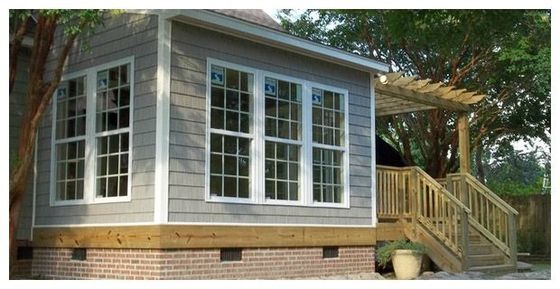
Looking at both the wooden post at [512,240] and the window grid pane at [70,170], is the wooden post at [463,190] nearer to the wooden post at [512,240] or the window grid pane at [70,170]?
the wooden post at [512,240]

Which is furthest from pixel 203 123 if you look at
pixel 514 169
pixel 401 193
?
pixel 514 169

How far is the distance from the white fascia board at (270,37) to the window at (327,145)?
0.53m

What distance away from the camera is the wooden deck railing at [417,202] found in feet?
34.7

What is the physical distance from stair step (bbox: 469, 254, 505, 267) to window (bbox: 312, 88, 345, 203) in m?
2.33

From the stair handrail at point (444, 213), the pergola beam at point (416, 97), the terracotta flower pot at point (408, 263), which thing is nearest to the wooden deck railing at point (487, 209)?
the stair handrail at point (444, 213)

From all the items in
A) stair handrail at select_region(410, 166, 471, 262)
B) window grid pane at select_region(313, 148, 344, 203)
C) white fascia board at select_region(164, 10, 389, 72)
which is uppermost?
white fascia board at select_region(164, 10, 389, 72)

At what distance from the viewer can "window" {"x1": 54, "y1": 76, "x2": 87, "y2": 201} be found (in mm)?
8727

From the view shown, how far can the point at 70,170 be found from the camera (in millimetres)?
8836

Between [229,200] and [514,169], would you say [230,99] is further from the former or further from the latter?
[514,169]

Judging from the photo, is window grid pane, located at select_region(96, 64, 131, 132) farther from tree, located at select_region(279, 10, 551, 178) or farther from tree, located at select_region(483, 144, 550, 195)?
tree, located at select_region(483, 144, 550, 195)

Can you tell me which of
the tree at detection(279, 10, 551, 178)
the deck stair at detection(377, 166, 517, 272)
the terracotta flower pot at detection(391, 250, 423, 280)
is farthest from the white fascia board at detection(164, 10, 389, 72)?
the tree at detection(279, 10, 551, 178)

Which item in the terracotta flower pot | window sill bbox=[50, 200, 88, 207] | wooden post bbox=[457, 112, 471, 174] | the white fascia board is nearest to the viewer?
the white fascia board
